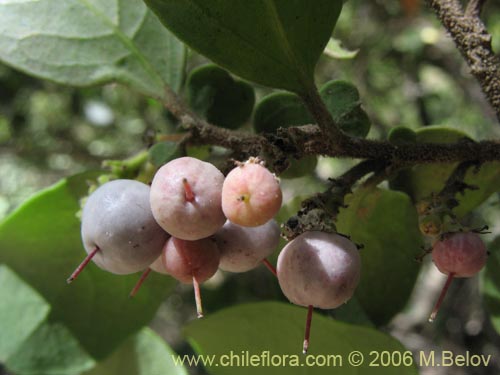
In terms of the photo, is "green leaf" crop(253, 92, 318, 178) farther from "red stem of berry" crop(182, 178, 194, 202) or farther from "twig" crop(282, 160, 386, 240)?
"red stem of berry" crop(182, 178, 194, 202)

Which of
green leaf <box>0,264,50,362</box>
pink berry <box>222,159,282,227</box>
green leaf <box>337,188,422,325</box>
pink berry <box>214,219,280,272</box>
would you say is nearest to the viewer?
pink berry <box>222,159,282,227</box>

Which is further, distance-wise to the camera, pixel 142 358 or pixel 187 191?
pixel 142 358

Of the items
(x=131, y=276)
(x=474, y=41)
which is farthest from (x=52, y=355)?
(x=474, y=41)

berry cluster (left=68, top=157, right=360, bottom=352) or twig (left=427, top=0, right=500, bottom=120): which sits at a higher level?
twig (left=427, top=0, right=500, bottom=120)

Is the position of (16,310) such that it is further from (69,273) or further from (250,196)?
(250,196)

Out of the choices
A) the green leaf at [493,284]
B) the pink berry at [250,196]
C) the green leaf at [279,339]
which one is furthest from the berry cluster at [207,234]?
the green leaf at [493,284]

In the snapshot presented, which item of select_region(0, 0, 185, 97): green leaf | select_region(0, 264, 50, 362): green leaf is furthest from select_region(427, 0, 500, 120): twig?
select_region(0, 264, 50, 362): green leaf
